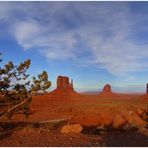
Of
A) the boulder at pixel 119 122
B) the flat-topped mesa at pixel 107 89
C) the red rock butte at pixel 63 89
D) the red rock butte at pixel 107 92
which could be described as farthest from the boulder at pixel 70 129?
the flat-topped mesa at pixel 107 89

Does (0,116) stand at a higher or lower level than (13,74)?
lower

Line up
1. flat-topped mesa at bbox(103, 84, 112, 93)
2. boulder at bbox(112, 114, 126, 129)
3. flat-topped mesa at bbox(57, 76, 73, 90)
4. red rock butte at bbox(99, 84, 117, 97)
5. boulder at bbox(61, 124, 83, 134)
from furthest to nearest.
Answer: flat-topped mesa at bbox(103, 84, 112, 93) < red rock butte at bbox(99, 84, 117, 97) < flat-topped mesa at bbox(57, 76, 73, 90) < boulder at bbox(112, 114, 126, 129) < boulder at bbox(61, 124, 83, 134)

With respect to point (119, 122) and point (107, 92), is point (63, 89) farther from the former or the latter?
point (119, 122)

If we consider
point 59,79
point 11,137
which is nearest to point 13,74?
point 11,137

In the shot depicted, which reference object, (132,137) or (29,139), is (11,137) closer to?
(29,139)

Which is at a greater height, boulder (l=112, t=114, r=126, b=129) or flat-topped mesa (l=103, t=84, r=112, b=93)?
flat-topped mesa (l=103, t=84, r=112, b=93)

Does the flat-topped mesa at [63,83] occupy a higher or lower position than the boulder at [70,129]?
higher

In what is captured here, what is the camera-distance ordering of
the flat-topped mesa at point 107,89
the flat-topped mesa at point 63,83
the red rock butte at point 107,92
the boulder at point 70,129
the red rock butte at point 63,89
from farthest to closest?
the flat-topped mesa at point 107,89
the red rock butte at point 107,92
the flat-topped mesa at point 63,83
the red rock butte at point 63,89
the boulder at point 70,129

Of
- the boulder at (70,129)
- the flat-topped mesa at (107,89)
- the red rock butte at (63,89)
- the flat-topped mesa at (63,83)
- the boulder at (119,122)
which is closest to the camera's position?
the boulder at (70,129)

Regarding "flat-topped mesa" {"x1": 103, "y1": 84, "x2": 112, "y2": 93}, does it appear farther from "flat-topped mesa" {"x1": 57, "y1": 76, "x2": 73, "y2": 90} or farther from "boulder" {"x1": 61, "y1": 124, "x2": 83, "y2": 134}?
"boulder" {"x1": 61, "y1": 124, "x2": 83, "y2": 134}

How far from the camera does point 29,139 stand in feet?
32.8

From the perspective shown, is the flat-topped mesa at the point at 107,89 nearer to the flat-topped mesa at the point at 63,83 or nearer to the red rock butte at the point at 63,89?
the red rock butte at the point at 63,89

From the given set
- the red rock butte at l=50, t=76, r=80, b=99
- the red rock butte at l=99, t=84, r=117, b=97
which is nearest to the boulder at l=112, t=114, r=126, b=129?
the red rock butte at l=50, t=76, r=80, b=99

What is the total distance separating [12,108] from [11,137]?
5.27ft
